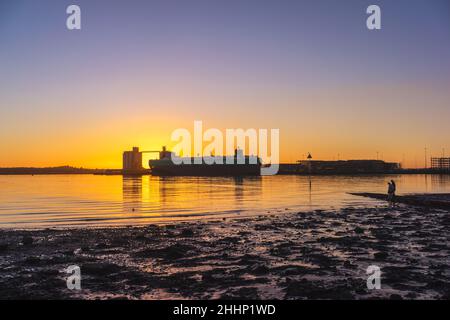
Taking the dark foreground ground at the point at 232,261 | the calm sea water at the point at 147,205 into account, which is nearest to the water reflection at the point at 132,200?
the calm sea water at the point at 147,205

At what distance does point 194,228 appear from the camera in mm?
25422

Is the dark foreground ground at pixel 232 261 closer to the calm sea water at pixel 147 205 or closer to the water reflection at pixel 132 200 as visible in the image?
the calm sea water at pixel 147 205

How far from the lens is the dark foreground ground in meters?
11.4

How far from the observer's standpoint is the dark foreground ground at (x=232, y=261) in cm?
1142

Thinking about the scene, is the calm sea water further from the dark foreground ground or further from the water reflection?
the dark foreground ground

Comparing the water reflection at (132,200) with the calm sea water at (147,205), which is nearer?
the calm sea water at (147,205)

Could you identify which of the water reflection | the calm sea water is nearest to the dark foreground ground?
the calm sea water

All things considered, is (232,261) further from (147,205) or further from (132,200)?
(132,200)

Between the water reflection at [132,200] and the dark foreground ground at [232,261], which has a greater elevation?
the dark foreground ground at [232,261]

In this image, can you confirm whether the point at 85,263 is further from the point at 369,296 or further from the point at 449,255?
the point at 449,255

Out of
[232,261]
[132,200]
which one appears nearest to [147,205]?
[132,200]

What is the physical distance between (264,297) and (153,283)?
3792 mm

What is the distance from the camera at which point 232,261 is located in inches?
609
